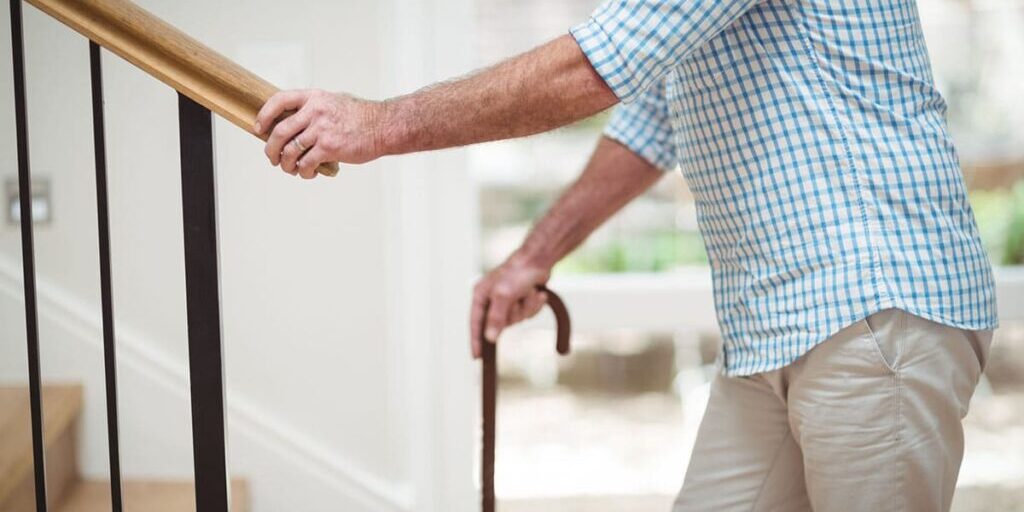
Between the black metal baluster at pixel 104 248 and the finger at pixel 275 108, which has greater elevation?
the finger at pixel 275 108

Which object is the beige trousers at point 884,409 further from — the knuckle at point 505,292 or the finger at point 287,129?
the finger at point 287,129

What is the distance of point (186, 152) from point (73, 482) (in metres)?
1.13

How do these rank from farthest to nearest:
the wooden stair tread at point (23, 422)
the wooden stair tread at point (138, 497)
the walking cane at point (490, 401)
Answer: the wooden stair tread at point (138, 497) → the wooden stair tread at point (23, 422) → the walking cane at point (490, 401)

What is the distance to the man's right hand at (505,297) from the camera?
1.51 metres

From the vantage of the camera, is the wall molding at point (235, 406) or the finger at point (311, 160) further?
the wall molding at point (235, 406)

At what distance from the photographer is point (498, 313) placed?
151cm

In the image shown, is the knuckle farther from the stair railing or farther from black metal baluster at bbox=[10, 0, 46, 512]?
black metal baluster at bbox=[10, 0, 46, 512]

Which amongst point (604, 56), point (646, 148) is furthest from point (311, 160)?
point (646, 148)

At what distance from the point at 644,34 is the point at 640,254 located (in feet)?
5.93

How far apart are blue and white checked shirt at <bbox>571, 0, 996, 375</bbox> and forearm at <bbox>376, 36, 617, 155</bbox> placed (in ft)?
0.18

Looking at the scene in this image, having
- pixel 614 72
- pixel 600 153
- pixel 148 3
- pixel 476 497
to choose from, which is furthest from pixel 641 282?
pixel 614 72

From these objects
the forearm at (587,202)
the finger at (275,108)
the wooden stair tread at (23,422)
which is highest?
the finger at (275,108)

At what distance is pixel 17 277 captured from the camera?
5.40ft

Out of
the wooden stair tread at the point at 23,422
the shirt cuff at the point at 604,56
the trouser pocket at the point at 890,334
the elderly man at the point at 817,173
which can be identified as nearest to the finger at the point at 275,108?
the elderly man at the point at 817,173
